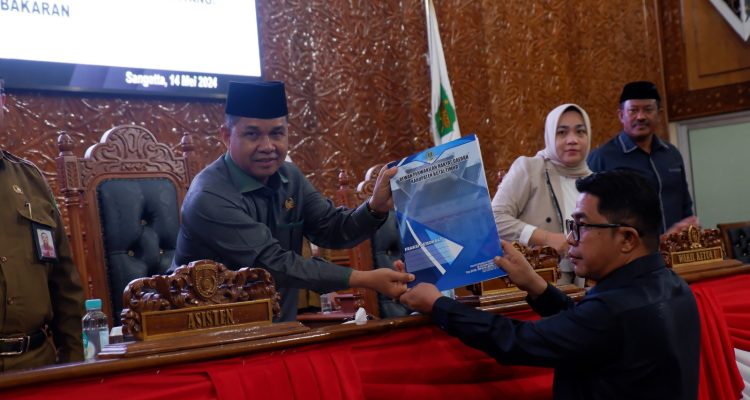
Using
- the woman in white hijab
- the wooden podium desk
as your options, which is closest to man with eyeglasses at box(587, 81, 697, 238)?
the woman in white hijab

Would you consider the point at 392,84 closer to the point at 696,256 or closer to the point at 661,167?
the point at 661,167

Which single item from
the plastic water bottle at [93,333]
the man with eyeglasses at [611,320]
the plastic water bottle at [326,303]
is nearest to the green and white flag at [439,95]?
the plastic water bottle at [326,303]

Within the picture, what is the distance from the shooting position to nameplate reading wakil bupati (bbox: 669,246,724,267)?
8.32 feet

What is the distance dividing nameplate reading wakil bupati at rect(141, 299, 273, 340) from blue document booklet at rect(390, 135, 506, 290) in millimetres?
402

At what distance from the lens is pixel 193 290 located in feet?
5.10

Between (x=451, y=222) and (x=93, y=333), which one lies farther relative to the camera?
(x=93, y=333)

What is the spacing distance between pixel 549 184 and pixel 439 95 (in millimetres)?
2160

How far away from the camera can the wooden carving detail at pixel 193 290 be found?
1494 mm

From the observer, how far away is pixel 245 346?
152 cm

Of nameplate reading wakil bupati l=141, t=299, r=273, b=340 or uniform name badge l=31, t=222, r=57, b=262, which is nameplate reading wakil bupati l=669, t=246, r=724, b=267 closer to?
nameplate reading wakil bupati l=141, t=299, r=273, b=340

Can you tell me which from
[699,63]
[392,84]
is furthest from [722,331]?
[699,63]

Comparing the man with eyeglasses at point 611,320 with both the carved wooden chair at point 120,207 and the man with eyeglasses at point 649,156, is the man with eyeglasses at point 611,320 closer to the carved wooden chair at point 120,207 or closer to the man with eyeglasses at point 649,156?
the carved wooden chair at point 120,207

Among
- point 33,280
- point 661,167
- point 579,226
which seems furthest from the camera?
point 661,167

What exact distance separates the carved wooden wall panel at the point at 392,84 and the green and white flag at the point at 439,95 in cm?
11
